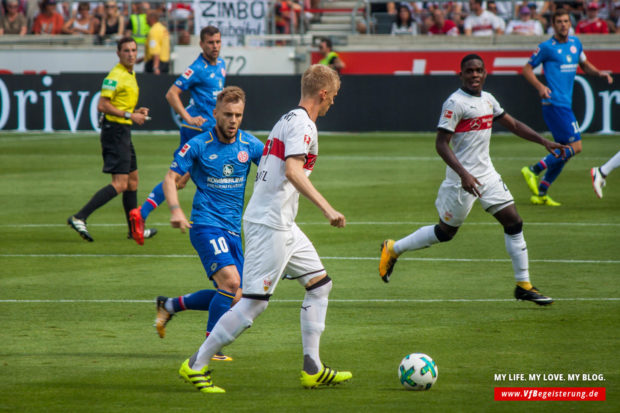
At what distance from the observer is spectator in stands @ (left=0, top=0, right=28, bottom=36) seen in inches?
1193

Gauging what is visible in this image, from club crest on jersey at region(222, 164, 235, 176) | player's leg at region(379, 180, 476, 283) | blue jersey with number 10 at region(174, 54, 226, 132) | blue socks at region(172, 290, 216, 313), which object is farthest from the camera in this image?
blue jersey with number 10 at region(174, 54, 226, 132)

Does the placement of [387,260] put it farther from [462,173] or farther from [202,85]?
[202,85]

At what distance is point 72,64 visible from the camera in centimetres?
2881

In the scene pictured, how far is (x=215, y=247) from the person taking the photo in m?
6.52

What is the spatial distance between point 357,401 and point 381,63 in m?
22.4

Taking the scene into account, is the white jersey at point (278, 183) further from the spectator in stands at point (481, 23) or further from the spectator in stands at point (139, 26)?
the spectator in stands at point (139, 26)

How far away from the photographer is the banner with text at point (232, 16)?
26.4 metres

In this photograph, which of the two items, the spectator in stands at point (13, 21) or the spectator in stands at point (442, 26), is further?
the spectator in stands at point (13, 21)

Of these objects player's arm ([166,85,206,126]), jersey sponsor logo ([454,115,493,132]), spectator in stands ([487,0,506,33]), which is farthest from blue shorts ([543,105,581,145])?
spectator in stands ([487,0,506,33])

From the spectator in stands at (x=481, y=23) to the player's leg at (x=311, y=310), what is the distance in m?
22.2

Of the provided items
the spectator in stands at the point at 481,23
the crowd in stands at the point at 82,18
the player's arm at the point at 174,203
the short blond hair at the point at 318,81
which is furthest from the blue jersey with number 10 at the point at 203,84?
the crowd in stands at the point at 82,18

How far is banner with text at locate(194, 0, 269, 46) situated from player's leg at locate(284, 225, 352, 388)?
68.7 feet

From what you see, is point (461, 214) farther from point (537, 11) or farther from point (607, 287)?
point (537, 11)

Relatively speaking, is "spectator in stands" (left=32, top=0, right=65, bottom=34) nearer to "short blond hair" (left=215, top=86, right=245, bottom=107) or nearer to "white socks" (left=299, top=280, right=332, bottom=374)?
"short blond hair" (left=215, top=86, right=245, bottom=107)
